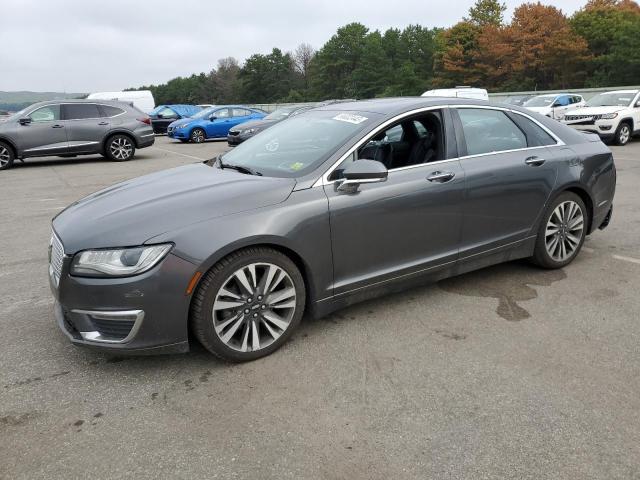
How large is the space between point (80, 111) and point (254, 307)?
12.8 meters

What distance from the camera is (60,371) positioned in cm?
308

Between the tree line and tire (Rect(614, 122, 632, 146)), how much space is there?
32.4 metres

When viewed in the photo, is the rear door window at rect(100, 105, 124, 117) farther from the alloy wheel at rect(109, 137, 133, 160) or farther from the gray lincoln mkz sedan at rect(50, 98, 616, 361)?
the gray lincoln mkz sedan at rect(50, 98, 616, 361)

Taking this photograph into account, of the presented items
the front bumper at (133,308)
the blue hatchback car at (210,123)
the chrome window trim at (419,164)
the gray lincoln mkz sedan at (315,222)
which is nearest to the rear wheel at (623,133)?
the blue hatchback car at (210,123)

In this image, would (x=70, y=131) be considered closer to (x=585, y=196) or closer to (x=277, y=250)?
(x=277, y=250)

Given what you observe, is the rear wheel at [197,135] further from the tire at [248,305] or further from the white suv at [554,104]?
the tire at [248,305]

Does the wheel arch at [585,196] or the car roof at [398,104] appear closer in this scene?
the car roof at [398,104]

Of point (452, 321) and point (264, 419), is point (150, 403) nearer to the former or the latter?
point (264, 419)

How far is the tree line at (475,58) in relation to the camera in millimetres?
49438

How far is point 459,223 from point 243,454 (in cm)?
229

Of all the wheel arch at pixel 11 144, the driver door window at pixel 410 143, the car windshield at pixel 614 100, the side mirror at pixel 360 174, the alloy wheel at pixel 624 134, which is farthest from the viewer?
the car windshield at pixel 614 100

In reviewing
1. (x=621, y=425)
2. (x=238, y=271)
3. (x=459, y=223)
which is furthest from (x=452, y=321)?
(x=238, y=271)

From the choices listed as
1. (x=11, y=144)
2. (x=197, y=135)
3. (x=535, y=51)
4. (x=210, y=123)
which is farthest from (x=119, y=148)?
(x=535, y=51)

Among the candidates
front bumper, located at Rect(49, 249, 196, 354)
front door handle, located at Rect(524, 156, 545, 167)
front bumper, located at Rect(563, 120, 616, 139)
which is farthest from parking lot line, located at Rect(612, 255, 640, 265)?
front bumper, located at Rect(563, 120, 616, 139)
